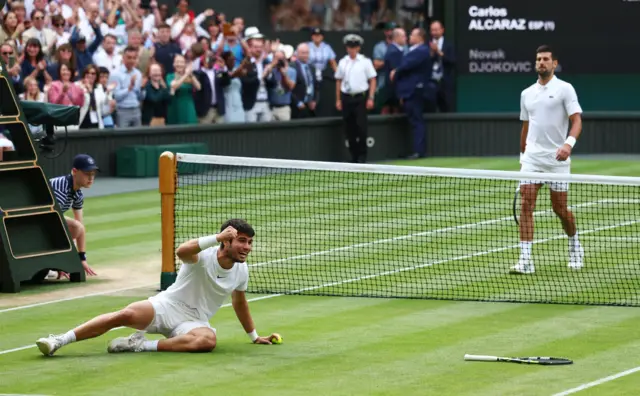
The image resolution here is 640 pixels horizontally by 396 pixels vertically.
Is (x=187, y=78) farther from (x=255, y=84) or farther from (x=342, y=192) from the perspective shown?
(x=342, y=192)

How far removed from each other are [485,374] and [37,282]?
6.77 meters

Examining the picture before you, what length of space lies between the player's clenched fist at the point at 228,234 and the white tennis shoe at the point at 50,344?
165 cm

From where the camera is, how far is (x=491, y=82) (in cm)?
3231

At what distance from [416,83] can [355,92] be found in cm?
210

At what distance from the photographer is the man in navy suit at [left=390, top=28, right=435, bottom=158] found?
31.0m

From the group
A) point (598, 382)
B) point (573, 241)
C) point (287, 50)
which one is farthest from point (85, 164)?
point (287, 50)

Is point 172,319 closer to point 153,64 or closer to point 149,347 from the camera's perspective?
point 149,347

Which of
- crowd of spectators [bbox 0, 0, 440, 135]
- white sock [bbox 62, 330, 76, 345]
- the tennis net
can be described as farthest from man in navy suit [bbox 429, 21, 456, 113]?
white sock [bbox 62, 330, 76, 345]

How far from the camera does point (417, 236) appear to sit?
19.5 meters

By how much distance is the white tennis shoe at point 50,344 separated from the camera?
11836mm

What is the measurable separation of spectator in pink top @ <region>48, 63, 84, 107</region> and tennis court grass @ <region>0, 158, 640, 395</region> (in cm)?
988

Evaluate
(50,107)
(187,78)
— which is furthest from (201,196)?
(50,107)

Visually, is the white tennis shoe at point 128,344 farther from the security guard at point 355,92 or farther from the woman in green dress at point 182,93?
the security guard at point 355,92

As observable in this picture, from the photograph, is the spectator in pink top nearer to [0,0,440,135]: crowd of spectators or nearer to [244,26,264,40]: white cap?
[0,0,440,135]: crowd of spectators
